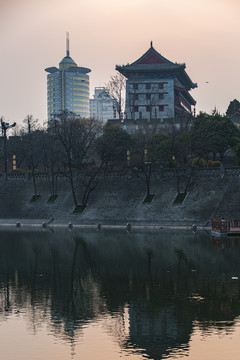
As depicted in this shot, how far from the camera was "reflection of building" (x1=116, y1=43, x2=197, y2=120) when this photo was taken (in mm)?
108500

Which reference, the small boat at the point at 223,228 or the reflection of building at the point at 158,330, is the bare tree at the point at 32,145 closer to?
the small boat at the point at 223,228

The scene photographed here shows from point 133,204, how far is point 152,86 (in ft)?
160

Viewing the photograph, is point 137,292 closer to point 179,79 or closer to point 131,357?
point 131,357

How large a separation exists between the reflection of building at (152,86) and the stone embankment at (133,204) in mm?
37908

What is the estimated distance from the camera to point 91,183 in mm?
73000

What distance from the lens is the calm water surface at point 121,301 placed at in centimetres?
1941

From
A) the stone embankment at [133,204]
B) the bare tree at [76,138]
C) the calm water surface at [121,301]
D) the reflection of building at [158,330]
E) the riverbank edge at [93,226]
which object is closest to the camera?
the reflection of building at [158,330]

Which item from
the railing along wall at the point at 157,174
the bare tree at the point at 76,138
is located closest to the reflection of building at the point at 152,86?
the bare tree at the point at 76,138

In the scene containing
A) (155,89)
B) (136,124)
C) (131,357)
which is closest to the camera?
(131,357)

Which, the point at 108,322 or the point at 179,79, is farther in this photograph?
the point at 179,79

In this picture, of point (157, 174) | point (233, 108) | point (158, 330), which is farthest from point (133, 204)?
point (233, 108)

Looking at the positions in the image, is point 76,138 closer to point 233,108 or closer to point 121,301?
point 233,108

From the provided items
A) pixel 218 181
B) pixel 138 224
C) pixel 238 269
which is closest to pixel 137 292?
pixel 238 269

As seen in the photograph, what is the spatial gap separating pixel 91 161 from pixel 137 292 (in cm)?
6241
